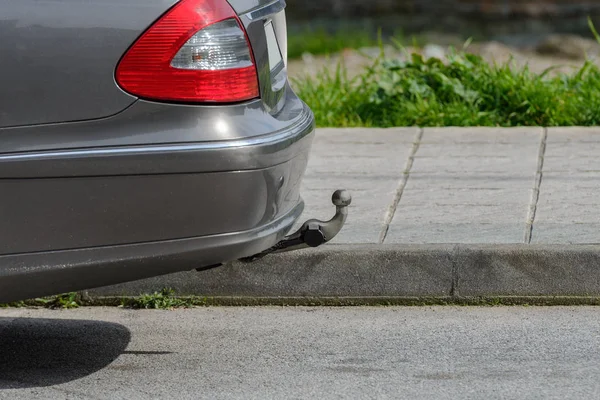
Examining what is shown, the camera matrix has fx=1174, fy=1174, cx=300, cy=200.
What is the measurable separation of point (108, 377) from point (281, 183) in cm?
94

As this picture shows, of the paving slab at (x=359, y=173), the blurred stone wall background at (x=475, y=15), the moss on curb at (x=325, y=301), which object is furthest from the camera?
the blurred stone wall background at (x=475, y=15)

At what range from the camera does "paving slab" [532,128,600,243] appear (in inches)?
199

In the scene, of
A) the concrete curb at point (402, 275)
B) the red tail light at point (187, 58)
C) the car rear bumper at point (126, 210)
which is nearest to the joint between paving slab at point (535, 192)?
the concrete curb at point (402, 275)

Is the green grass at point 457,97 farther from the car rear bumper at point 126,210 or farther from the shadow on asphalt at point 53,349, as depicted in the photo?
the car rear bumper at point 126,210

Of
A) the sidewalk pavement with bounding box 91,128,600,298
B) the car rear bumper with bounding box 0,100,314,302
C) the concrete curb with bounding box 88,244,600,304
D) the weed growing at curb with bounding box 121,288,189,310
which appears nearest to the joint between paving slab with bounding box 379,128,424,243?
the sidewalk pavement with bounding box 91,128,600,298

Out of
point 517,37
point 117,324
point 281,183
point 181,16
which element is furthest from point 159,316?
point 517,37

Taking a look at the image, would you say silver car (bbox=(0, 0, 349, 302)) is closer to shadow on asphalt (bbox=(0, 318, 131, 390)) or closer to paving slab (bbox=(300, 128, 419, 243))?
shadow on asphalt (bbox=(0, 318, 131, 390))

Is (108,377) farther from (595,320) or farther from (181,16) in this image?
(595,320)

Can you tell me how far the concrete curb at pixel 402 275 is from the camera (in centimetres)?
478

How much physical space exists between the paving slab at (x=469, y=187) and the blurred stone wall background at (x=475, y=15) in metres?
6.91

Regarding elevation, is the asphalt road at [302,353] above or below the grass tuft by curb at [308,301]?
above

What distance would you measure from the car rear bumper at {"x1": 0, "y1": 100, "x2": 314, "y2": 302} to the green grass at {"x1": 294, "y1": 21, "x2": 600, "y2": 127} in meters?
3.79

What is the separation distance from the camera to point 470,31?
1377 cm

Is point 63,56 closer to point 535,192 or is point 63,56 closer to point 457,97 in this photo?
point 535,192
